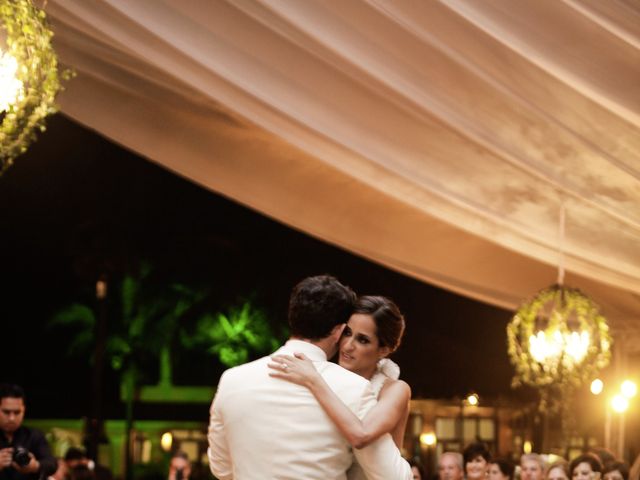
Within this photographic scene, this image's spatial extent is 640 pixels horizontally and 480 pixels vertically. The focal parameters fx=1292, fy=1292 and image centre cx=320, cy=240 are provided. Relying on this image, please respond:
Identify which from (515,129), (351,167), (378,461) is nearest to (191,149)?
(351,167)

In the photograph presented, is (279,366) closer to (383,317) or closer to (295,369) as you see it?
(295,369)

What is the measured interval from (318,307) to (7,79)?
2.35 m

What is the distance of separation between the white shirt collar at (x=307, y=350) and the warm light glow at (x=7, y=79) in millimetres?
2291

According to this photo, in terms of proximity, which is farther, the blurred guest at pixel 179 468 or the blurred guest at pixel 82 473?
the blurred guest at pixel 82 473

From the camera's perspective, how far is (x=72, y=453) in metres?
9.02

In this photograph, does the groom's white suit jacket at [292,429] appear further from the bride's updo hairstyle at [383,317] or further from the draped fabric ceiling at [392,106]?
the draped fabric ceiling at [392,106]

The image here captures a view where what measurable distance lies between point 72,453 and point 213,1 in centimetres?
433

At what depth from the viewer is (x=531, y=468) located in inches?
284

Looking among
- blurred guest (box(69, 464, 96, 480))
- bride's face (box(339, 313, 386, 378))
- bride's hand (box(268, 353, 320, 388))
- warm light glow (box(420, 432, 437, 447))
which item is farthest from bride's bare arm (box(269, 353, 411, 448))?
warm light glow (box(420, 432, 437, 447))

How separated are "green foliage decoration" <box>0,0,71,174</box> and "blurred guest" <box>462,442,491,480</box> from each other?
3.17m

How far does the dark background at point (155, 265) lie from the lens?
1836 centimetres

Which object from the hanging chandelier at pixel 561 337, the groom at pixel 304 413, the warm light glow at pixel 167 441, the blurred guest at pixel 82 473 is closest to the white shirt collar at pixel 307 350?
the groom at pixel 304 413

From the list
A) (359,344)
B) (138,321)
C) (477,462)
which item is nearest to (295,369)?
(359,344)

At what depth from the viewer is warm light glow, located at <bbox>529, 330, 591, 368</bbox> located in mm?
7906
